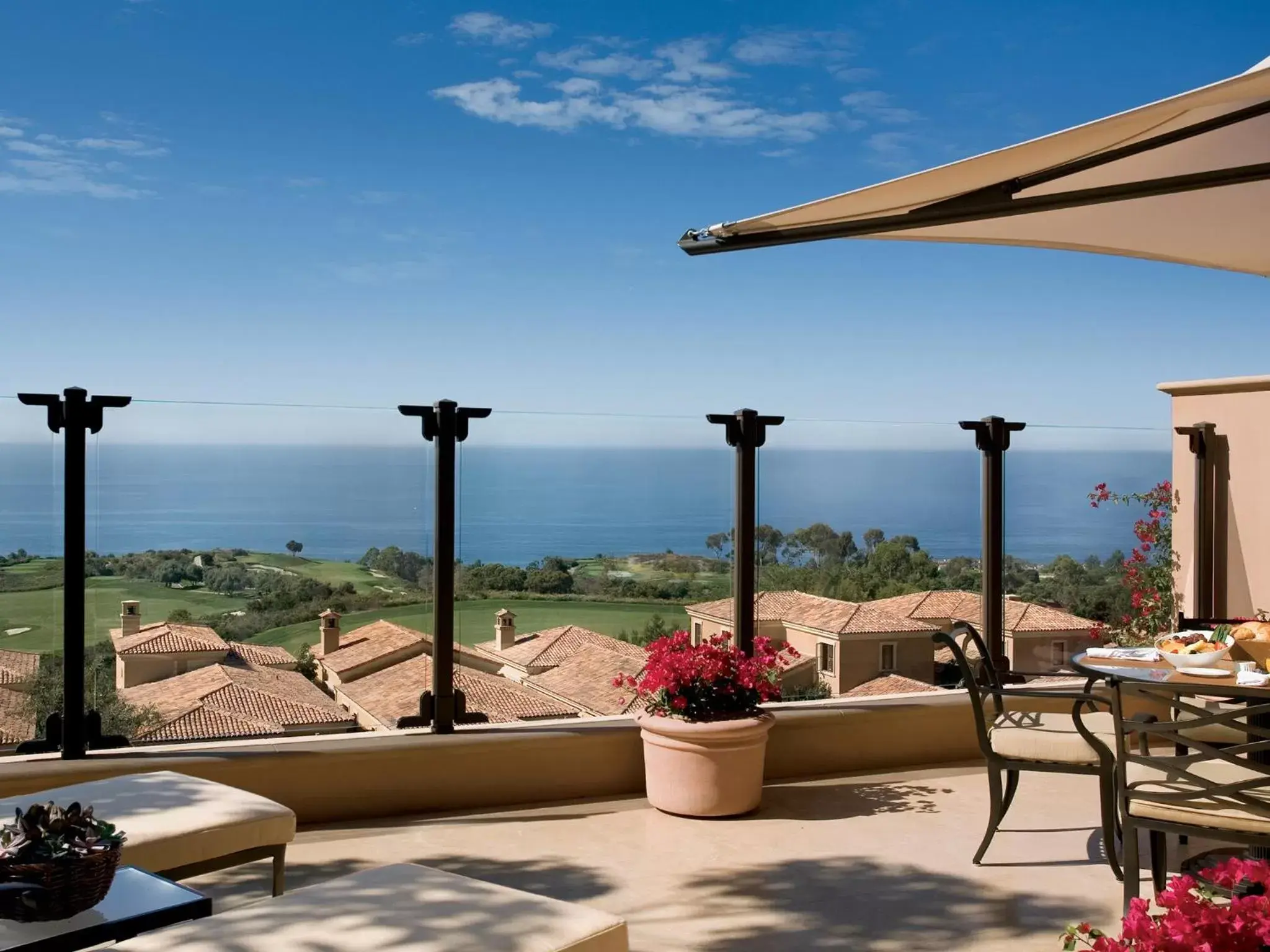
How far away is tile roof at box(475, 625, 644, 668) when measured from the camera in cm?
568

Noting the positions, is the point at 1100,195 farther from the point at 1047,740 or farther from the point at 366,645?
the point at 366,645

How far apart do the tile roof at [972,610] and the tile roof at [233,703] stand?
2902 mm

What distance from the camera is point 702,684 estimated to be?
5.35 meters

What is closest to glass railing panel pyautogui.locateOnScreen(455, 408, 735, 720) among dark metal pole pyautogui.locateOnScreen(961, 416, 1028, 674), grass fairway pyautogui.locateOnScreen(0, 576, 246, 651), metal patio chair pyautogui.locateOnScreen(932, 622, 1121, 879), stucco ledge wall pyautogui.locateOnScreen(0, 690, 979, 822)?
stucco ledge wall pyautogui.locateOnScreen(0, 690, 979, 822)

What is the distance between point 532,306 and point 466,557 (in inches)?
1158

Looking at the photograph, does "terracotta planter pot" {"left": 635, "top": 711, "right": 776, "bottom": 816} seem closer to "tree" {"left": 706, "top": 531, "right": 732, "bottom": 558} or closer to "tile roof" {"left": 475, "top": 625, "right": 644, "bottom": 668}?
"tile roof" {"left": 475, "top": 625, "right": 644, "bottom": 668}

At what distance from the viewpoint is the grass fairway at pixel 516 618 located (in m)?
5.37

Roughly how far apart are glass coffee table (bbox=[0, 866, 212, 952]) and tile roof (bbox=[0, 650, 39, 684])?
2.18 meters

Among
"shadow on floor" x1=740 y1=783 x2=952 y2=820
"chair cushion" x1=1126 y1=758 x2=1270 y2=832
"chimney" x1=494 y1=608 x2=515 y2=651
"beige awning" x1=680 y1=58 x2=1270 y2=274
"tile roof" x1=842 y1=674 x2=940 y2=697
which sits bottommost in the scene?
"shadow on floor" x1=740 y1=783 x2=952 y2=820

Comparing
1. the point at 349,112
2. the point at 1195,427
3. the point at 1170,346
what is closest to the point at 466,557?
the point at 1195,427

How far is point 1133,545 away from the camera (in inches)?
281

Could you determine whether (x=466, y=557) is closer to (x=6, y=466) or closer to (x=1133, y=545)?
(x=6, y=466)

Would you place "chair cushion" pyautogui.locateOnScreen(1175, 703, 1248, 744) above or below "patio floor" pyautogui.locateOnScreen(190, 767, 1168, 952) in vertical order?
above

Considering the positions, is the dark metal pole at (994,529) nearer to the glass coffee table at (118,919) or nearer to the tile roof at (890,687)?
the tile roof at (890,687)
